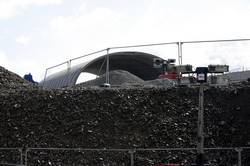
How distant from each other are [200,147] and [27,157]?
493 inches

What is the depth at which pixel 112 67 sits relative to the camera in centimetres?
5816

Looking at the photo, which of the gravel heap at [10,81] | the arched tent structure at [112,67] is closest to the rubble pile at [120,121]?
the gravel heap at [10,81]

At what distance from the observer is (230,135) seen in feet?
101

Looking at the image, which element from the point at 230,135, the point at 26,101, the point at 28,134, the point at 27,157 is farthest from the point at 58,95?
the point at 230,135

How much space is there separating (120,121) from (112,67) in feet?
86.2

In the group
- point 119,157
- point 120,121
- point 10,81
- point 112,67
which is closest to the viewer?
point 119,157

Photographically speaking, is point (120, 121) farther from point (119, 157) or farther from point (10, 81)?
point (10, 81)

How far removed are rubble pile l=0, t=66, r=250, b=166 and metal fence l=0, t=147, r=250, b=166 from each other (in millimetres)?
44

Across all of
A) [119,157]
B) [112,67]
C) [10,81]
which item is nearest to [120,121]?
[119,157]

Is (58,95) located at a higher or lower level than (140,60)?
lower

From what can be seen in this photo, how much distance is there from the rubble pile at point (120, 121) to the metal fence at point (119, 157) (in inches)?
1.7

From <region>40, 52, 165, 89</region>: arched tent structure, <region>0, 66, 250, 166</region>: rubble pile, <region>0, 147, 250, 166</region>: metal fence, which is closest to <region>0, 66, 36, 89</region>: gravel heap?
<region>40, 52, 165, 89</region>: arched tent structure

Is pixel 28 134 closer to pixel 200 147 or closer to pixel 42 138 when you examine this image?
pixel 42 138

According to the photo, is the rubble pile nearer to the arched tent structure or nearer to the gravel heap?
the gravel heap
